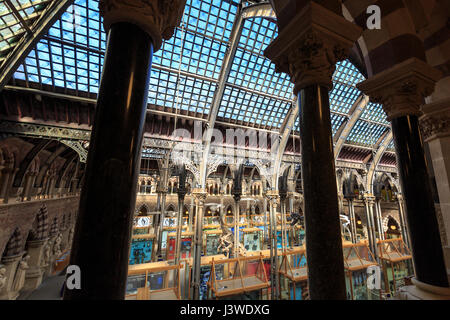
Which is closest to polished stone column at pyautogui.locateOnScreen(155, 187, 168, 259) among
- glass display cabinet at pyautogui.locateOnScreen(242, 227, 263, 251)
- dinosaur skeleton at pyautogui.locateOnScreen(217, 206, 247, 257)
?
dinosaur skeleton at pyautogui.locateOnScreen(217, 206, 247, 257)

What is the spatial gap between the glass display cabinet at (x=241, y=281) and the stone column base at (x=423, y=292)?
5.22 metres

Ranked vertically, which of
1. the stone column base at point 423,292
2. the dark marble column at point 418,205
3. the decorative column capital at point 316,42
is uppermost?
the decorative column capital at point 316,42

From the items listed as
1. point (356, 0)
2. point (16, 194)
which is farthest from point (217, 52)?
point (16, 194)

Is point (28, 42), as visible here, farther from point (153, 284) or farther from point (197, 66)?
point (153, 284)

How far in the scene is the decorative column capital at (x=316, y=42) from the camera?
2.43m

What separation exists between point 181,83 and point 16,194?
9.80 m

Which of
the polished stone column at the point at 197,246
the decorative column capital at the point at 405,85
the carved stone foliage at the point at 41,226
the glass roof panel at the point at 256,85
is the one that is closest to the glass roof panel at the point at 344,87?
the glass roof panel at the point at 256,85

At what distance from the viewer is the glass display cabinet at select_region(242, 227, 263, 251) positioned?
15.6m

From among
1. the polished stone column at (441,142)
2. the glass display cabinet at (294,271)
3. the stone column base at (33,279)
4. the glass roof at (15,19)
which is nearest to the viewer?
the polished stone column at (441,142)

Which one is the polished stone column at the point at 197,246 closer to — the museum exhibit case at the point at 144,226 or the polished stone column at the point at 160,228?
the polished stone column at the point at 160,228

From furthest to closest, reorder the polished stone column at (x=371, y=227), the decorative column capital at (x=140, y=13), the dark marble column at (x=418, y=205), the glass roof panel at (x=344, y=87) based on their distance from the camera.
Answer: the polished stone column at (x=371, y=227) → the glass roof panel at (x=344, y=87) → the dark marble column at (x=418, y=205) → the decorative column capital at (x=140, y=13)

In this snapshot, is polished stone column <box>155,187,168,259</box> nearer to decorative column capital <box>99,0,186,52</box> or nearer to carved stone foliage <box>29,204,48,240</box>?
carved stone foliage <box>29,204,48,240</box>

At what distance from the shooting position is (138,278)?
6094mm

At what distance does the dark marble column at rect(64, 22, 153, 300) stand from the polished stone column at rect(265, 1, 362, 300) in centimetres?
176
